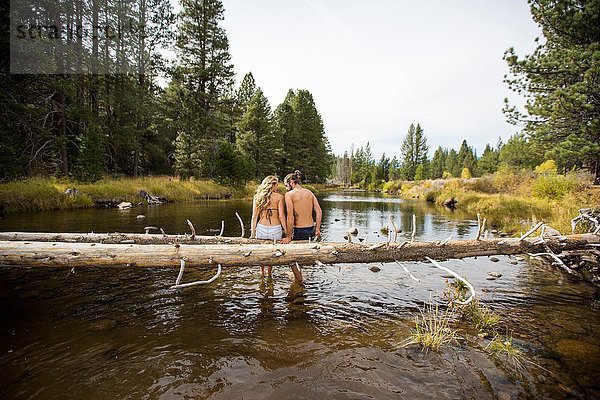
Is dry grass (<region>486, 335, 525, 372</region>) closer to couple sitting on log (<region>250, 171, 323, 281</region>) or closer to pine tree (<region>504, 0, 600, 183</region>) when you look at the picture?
couple sitting on log (<region>250, 171, 323, 281</region>)

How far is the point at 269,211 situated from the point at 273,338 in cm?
308

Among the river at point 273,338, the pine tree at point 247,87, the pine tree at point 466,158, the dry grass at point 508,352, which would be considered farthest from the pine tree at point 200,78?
the pine tree at point 466,158

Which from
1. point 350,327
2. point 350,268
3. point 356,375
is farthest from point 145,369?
point 350,268

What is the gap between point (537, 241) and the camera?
22.3 feet

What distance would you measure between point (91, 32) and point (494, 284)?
35407mm

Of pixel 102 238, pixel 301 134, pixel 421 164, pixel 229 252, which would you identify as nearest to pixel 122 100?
pixel 102 238

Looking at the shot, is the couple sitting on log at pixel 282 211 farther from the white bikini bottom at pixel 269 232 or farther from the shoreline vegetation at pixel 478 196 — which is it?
the shoreline vegetation at pixel 478 196

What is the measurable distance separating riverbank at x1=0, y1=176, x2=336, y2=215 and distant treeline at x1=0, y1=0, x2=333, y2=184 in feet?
4.21

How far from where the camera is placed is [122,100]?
2980 centimetres

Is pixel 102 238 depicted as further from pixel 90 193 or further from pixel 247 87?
pixel 247 87

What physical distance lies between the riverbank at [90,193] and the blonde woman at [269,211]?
17.0m

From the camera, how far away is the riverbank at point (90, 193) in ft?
55.8

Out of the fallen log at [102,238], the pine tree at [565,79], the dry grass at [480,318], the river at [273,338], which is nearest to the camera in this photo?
the river at [273,338]

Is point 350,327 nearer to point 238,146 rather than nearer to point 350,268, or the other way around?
point 350,268
